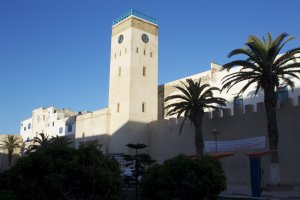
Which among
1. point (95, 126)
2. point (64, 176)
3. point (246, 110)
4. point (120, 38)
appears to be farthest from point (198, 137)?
point (64, 176)

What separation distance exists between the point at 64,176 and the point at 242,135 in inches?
811

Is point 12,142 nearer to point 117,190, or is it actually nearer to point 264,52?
point 264,52

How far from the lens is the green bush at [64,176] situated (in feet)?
28.8

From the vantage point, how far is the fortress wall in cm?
2406

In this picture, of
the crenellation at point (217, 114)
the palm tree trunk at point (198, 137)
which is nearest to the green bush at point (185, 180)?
the palm tree trunk at point (198, 137)

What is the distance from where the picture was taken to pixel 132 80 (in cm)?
3741

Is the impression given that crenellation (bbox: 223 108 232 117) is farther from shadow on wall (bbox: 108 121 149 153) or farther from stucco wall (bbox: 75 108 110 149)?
stucco wall (bbox: 75 108 110 149)

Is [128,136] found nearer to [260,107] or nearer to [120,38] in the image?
[120,38]

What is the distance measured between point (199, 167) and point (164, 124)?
24.8 meters

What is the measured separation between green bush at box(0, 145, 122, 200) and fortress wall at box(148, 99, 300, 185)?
17.7 meters

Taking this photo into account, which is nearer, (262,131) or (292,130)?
(292,130)

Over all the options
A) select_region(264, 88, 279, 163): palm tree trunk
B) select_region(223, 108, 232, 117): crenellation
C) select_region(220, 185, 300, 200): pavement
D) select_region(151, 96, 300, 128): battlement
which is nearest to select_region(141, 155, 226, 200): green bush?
select_region(220, 185, 300, 200): pavement

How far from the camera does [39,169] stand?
9023 mm

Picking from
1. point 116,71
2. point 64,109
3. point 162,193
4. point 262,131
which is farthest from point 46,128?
point 162,193
